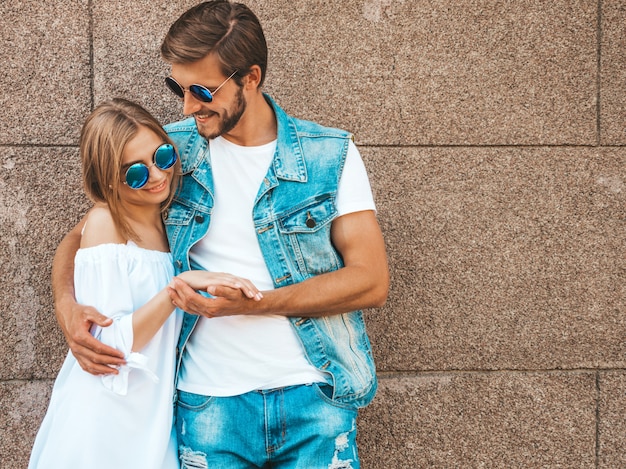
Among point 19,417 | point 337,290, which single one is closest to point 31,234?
point 19,417

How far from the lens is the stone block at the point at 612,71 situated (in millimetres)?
3398

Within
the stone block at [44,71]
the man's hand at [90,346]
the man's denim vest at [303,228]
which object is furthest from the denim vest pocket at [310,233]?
the stone block at [44,71]

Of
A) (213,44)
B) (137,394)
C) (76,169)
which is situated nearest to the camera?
(137,394)

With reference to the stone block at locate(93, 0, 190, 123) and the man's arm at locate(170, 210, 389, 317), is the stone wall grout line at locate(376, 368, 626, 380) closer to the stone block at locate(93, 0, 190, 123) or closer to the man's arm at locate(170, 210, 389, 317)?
the man's arm at locate(170, 210, 389, 317)

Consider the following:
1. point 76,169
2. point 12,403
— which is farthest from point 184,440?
point 76,169

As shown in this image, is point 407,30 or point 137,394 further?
point 407,30

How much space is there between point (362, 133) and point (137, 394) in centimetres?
176

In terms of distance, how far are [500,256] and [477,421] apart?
0.89 m

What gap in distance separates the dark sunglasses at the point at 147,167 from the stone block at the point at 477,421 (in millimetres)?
1703

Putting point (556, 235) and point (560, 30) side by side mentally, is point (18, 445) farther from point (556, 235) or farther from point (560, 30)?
point (560, 30)

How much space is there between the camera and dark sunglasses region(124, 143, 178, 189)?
2.33 metres

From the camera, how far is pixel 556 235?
3.40 m

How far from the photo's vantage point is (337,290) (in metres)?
2.33

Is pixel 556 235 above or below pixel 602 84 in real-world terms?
below
